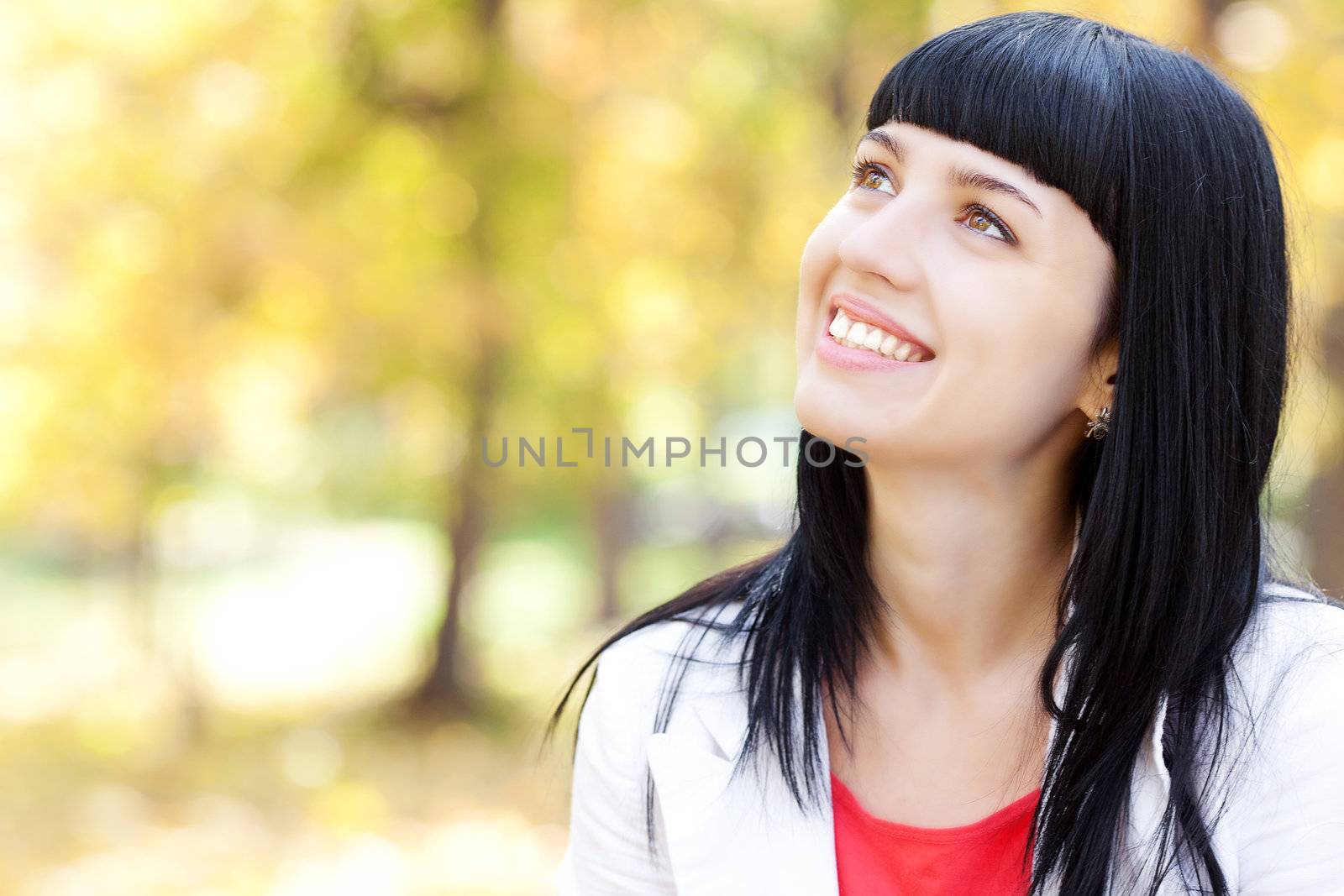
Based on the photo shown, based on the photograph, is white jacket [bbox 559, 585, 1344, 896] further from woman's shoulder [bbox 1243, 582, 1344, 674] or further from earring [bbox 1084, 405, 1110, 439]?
earring [bbox 1084, 405, 1110, 439]

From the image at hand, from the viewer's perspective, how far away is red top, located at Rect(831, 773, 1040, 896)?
1.57 metres

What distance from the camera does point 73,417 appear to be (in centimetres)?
479

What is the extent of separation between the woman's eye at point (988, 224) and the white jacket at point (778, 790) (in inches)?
23.2

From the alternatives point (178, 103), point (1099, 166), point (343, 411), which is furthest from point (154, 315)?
point (1099, 166)

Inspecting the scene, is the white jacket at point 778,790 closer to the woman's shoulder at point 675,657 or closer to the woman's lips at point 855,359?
the woman's shoulder at point 675,657

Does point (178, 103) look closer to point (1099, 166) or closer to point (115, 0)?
point (115, 0)

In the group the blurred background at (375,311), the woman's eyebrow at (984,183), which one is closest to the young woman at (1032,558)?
the woman's eyebrow at (984,183)

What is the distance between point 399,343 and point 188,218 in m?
1.03

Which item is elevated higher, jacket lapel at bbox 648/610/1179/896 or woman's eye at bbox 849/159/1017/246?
woman's eye at bbox 849/159/1017/246

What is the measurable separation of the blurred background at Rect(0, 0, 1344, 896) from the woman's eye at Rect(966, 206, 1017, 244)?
2316 mm

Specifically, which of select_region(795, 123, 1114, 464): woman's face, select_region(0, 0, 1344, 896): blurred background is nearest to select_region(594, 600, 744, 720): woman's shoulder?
select_region(795, 123, 1114, 464): woman's face

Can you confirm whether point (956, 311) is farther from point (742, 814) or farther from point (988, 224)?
point (742, 814)

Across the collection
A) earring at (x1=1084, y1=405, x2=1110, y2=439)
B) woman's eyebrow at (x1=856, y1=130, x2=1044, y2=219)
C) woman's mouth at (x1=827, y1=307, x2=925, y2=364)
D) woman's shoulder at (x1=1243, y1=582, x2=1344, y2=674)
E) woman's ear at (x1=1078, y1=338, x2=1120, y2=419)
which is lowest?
woman's shoulder at (x1=1243, y1=582, x2=1344, y2=674)

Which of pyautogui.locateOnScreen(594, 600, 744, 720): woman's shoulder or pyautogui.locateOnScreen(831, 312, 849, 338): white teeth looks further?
pyautogui.locateOnScreen(594, 600, 744, 720): woman's shoulder
